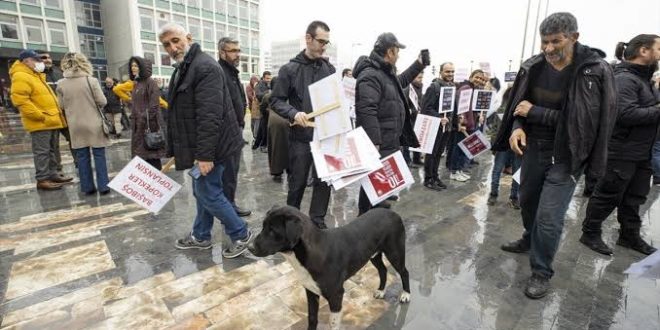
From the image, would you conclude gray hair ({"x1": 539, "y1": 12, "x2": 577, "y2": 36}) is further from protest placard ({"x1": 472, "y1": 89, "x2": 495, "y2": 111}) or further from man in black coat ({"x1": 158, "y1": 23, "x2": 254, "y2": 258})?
protest placard ({"x1": 472, "y1": 89, "x2": 495, "y2": 111})

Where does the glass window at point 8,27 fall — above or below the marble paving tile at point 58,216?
above

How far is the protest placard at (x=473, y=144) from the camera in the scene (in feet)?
20.1

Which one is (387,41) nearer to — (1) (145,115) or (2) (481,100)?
(1) (145,115)

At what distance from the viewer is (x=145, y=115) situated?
4.74 meters

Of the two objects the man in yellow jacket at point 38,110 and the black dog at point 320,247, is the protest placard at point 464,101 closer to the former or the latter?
the black dog at point 320,247

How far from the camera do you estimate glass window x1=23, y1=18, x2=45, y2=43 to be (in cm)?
3131

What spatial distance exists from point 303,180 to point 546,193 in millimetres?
2201

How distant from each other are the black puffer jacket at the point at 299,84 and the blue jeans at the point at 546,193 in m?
2.02

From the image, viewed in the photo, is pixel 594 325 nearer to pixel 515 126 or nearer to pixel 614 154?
pixel 515 126

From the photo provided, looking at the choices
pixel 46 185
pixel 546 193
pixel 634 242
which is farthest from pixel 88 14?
pixel 634 242

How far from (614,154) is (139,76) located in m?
5.73

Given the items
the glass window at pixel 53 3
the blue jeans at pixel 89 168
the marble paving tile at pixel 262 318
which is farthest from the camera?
the glass window at pixel 53 3

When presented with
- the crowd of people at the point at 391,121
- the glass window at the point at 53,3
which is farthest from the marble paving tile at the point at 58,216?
the glass window at the point at 53,3

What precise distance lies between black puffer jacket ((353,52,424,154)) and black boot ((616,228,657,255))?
2722 millimetres
